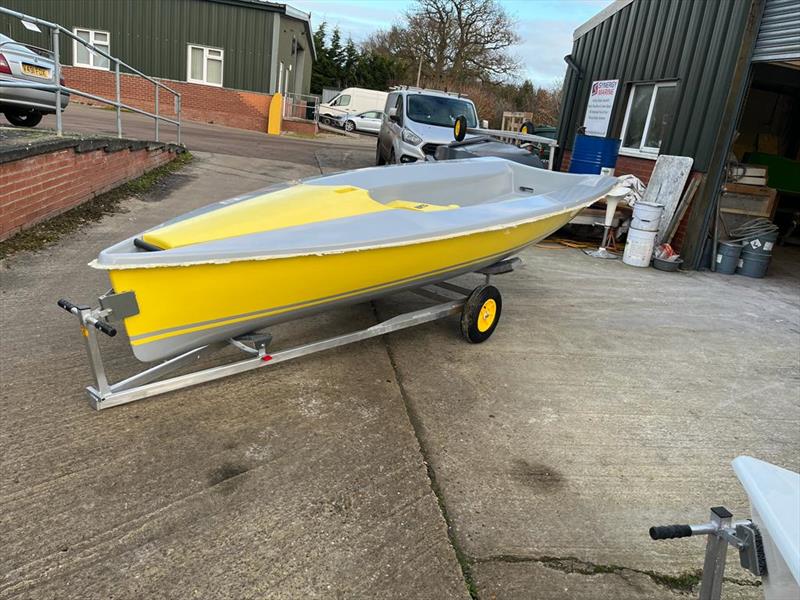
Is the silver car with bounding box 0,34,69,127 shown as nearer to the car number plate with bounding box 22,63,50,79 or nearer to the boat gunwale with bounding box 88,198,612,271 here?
the car number plate with bounding box 22,63,50,79

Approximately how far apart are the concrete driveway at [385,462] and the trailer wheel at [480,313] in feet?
0.34

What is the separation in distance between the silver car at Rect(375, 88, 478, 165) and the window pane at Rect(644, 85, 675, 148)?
3.20 meters

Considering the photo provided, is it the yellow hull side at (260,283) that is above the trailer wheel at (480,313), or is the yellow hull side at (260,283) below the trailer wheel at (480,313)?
above

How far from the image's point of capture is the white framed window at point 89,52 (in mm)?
20625

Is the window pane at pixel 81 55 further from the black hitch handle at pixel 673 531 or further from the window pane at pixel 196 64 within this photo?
the black hitch handle at pixel 673 531

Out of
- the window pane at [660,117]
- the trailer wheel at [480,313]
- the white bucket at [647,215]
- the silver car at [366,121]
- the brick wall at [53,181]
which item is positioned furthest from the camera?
the silver car at [366,121]

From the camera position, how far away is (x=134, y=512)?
2230 millimetres

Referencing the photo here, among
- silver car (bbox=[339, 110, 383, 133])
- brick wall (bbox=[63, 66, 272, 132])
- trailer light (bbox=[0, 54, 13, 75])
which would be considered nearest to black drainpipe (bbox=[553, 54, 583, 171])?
trailer light (bbox=[0, 54, 13, 75])

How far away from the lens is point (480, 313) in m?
4.07

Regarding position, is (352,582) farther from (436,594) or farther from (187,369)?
(187,369)

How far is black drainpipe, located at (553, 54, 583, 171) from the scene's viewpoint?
1089cm

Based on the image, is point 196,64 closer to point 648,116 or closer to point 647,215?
point 648,116

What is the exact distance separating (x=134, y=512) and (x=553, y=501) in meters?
1.70

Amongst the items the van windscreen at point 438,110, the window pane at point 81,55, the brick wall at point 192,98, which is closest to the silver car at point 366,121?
the brick wall at point 192,98
